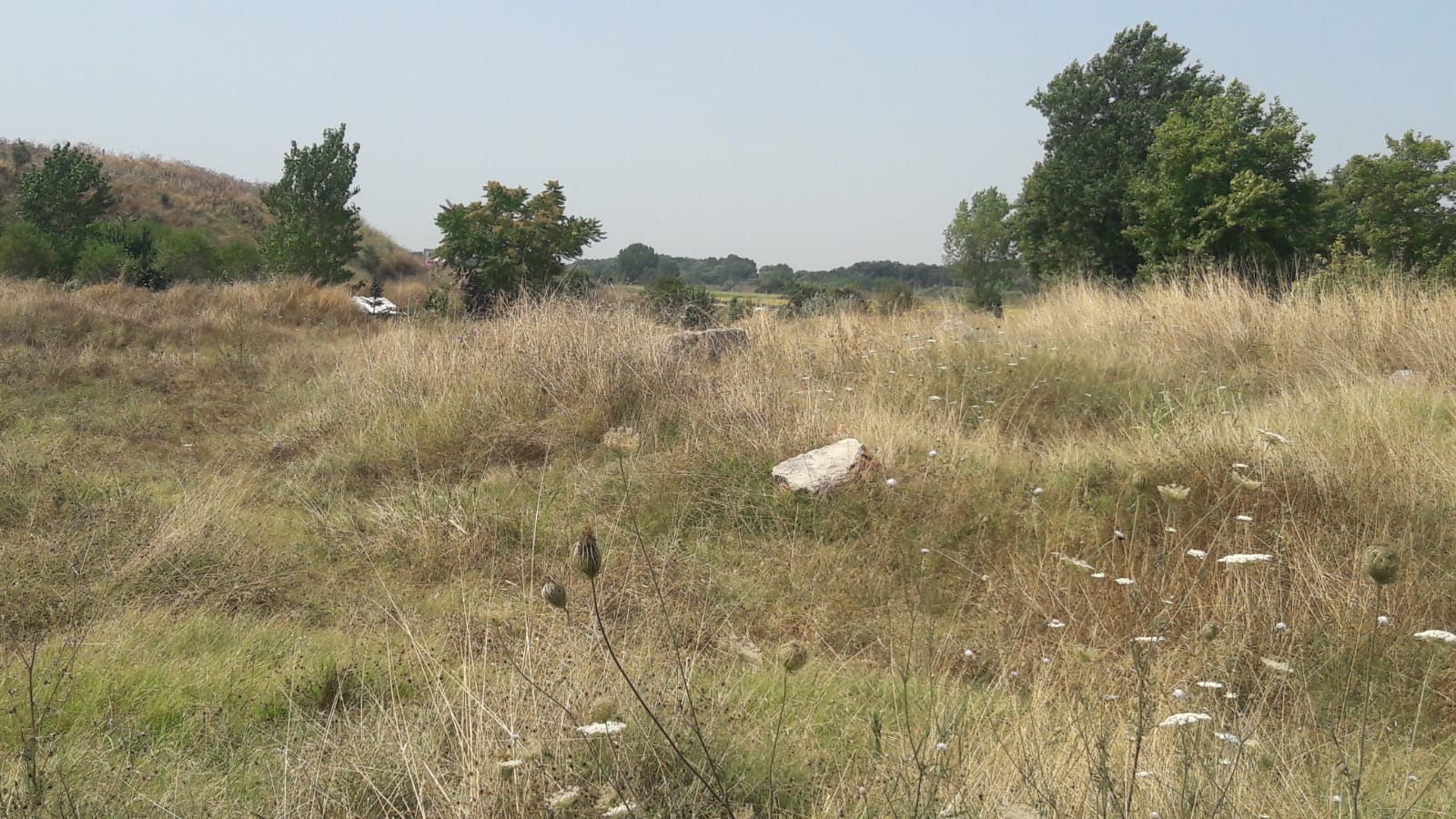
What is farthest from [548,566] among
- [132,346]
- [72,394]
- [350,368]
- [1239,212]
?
[1239,212]

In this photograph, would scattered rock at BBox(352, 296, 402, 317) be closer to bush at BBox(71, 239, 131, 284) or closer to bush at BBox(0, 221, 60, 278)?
bush at BBox(71, 239, 131, 284)

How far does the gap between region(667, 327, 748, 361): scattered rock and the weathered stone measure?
2.94m

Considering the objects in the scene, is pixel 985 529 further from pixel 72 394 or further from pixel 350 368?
pixel 72 394

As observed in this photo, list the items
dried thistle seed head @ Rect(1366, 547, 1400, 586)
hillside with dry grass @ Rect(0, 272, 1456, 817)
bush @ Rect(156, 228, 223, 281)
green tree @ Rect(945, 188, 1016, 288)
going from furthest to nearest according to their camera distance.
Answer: green tree @ Rect(945, 188, 1016, 288) → bush @ Rect(156, 228, 223, 281) → hillside with dry grass @ Rect(0, 272, 1456, 817) → dried thistle seed head @ Rect(1366, 547, 1400, 586)

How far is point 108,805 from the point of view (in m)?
2.42

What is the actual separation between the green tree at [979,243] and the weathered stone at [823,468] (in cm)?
5502

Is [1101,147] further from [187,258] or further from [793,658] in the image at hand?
[793,658]

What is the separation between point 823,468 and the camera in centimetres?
562

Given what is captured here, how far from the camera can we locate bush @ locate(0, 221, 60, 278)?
62.0 feet

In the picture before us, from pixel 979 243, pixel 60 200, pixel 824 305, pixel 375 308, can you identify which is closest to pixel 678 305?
pixel 824 305

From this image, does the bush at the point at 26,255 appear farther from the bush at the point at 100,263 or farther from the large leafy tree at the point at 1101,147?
the large leafy tree at the point at 1101,147

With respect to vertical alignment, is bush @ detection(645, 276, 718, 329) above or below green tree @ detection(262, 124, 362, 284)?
below

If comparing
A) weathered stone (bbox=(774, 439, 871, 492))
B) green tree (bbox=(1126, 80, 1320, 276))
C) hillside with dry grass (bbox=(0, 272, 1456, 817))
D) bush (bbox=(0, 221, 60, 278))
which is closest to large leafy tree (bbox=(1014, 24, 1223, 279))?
green tree (bbox=(1126, 80, 1320, 276))

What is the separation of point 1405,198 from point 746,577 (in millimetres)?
24773
